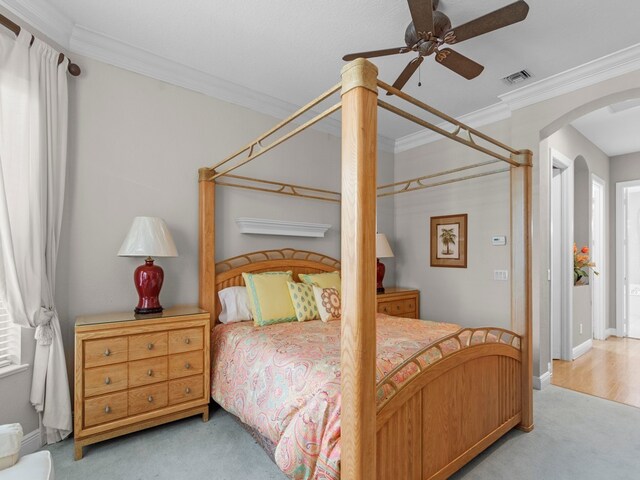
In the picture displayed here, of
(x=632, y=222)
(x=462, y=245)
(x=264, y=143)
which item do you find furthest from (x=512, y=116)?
(x=632, y=222)

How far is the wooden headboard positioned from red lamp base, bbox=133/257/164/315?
1.78ft

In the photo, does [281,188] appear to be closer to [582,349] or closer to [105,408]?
[105,408]

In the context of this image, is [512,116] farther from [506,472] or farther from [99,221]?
[99,221]

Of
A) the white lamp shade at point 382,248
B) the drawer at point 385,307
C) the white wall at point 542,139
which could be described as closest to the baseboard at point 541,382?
the white wall at point 542,139

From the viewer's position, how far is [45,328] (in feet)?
7.36

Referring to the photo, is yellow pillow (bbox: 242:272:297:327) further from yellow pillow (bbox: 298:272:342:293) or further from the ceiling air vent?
the ceiling air vent

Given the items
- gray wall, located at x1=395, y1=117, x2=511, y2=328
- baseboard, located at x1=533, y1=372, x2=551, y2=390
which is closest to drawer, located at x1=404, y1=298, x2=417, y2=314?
gray wall, located at x1=395, y1=117, x2=511, y2=328

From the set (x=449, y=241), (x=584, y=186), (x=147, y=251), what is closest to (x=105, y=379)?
(x=147, y=251)

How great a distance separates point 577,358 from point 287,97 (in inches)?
180

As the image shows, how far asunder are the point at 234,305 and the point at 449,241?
2569mm

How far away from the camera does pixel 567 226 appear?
4188 mm

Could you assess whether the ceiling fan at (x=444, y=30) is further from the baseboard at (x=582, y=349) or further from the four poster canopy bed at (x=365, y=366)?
the baseboard at (x=582, y=349)

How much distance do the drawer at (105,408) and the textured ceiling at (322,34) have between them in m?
2.53

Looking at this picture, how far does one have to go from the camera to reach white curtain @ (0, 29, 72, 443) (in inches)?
81.4
